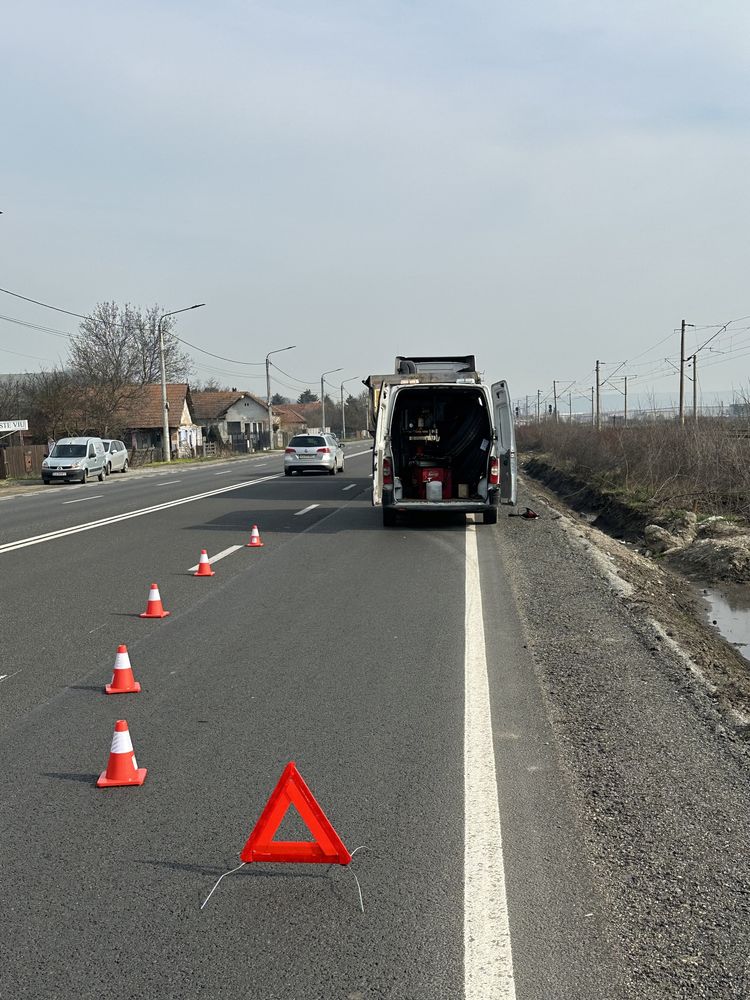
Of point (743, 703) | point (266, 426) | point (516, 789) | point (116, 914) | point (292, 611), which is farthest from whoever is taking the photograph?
point (266, 426)

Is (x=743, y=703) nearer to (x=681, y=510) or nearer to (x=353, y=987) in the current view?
(x=353, y=987)

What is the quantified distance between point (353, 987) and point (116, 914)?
0.98 meters

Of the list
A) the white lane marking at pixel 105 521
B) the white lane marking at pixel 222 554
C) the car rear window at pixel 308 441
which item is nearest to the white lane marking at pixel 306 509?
the white lane marking at pixel 105 521

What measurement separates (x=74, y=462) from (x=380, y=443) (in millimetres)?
23288

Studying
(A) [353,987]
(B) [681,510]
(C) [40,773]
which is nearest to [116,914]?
(A) [353,987]

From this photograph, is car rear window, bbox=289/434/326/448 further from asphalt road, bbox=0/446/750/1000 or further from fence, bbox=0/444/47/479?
asphalt road, bbox=0/446/750/1000

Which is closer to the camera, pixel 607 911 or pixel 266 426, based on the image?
pixel 607 911

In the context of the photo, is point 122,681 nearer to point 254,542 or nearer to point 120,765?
point 120,765

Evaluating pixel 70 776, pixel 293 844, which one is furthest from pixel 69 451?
pixel 293 844

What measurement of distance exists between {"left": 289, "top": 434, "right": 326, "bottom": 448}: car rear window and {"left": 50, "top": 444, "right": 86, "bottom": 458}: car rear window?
8.29 m

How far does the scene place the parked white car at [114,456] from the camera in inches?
1590

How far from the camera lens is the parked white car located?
40375 millimetres

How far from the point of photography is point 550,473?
38.8 metres

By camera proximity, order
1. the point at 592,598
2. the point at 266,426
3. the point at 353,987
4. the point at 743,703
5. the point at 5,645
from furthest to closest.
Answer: the point at 266,426 → the point at 592,598 → the point at 5,645 → the point at 743,703 → the point at 353,987
